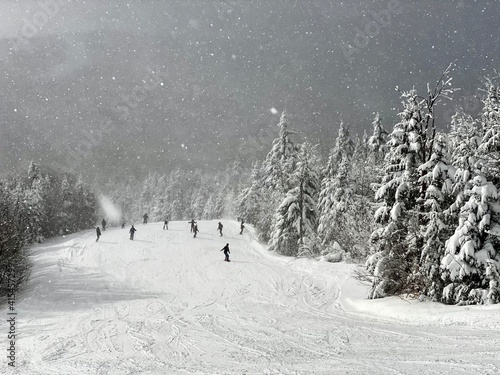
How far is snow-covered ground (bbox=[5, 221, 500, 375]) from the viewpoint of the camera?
9023 mm

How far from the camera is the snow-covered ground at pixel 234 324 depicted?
9023 mm

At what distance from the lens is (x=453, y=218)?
15.5m

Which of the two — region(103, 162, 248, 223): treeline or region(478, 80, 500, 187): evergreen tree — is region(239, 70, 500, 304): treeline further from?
region(103, 162, 248, 223): treeline

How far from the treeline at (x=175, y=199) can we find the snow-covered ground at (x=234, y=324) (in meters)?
57.4

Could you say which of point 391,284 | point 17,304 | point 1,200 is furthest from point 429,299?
point 1,200

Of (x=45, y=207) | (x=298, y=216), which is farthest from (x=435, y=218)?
(x=45, y=207)

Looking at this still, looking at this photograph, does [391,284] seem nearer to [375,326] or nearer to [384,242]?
[384,242]

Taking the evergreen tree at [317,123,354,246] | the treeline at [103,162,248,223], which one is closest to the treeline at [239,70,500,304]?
the evergreen tree at [317,123,354,246]

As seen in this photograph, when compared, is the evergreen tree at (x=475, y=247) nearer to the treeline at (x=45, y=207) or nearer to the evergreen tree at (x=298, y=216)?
the evergreen tree at (x=298, y=216)

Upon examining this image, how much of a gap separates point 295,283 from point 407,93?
13558mm

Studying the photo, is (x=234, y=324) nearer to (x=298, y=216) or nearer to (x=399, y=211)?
(x=399, y=211)

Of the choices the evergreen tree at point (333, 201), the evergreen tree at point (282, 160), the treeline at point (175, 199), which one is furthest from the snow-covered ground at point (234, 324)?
the treeline at point (175, 199)

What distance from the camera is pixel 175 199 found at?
114m

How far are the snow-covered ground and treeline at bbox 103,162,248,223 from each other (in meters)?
57.4
